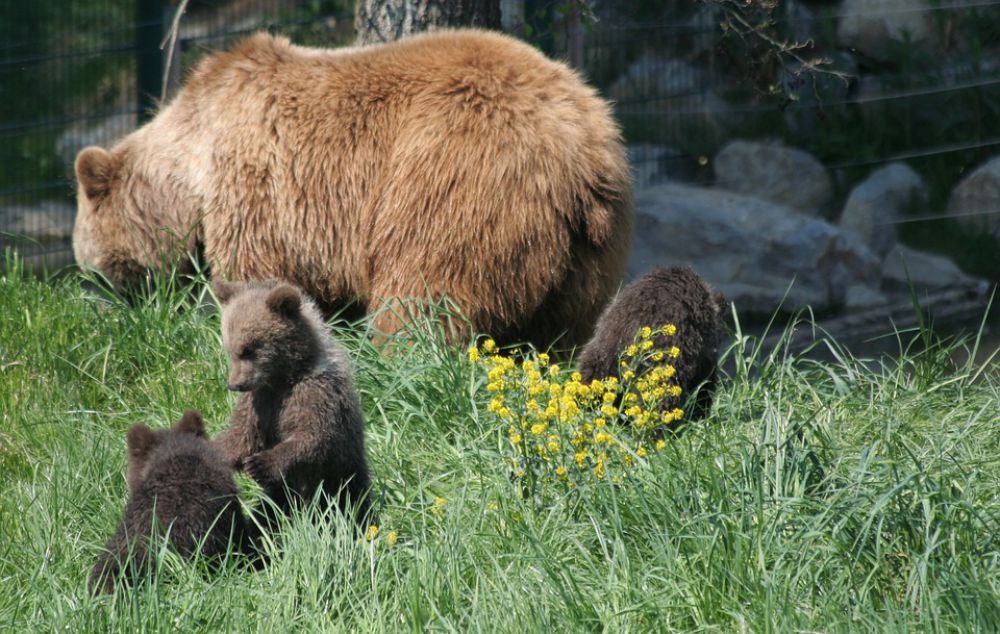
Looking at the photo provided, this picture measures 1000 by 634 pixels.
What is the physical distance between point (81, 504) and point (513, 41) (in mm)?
3177

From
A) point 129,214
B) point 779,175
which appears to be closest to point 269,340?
point 129,214

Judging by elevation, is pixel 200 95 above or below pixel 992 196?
above

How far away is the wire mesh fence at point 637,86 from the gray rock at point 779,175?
22cm

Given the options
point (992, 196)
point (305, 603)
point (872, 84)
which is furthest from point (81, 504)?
point (872, 84)

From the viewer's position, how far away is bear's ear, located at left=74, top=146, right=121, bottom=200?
22.9 ft

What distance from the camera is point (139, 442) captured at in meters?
3.96

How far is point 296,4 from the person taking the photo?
1298cm

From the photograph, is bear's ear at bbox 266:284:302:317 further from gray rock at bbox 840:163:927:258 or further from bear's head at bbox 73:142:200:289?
gray rock at bbox 840:163:927:258

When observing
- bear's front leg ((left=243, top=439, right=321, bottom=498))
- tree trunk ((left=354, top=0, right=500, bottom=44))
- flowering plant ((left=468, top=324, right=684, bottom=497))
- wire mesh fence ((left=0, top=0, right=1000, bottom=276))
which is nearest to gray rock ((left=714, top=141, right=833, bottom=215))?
wire mesh fence ((left=0, top=0, right=1000, bottom=276))

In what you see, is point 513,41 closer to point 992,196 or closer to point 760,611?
point 760,611

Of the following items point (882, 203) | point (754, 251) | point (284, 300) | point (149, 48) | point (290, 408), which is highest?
point (149, 48)

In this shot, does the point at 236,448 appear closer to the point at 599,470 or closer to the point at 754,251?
the point at 599,470

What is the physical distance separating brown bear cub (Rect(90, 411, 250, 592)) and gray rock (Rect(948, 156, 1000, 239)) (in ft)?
28.6

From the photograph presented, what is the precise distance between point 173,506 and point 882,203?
9107 millimetres
